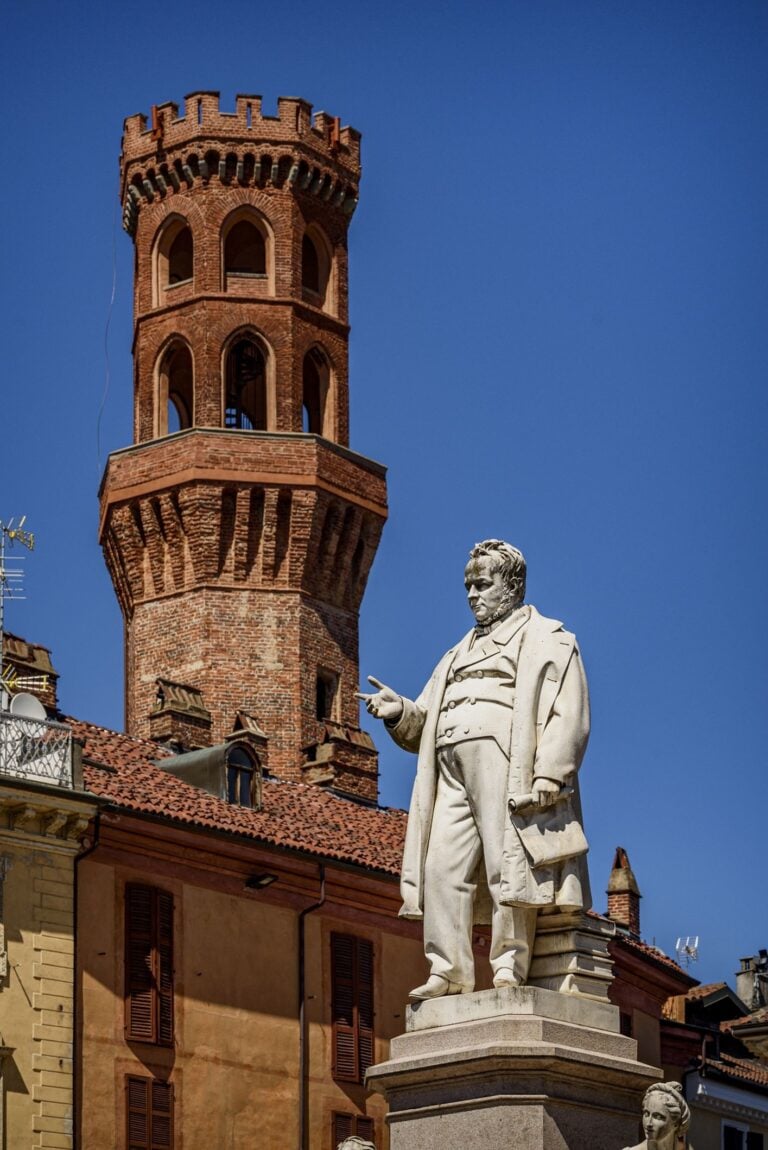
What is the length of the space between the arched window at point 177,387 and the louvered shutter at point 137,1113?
2773 centimetres

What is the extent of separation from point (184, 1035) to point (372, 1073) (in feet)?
80.9

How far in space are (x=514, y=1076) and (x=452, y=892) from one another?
3.69 feet

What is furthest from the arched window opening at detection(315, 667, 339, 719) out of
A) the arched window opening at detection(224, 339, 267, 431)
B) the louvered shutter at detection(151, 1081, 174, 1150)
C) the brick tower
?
the louvered shutter at detection(151, 1081, 174, 1150)

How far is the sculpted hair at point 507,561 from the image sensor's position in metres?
14.1

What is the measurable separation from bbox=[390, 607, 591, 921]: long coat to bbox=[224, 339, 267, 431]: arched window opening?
49031mm

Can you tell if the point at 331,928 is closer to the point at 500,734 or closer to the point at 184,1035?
the point at 184,1035

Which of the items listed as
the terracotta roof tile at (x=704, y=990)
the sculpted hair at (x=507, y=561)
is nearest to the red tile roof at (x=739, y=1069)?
the terracotta roof tile at (x=704, y=990)

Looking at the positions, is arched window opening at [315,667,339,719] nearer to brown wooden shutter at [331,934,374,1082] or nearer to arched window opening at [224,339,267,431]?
arched window opening at [224,339,267,431]

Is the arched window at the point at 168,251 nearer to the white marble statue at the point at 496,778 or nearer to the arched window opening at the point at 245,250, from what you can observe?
the arched window opening at the point at 245,250

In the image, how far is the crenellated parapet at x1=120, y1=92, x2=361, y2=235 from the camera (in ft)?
209

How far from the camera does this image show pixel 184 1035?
37.6 meters

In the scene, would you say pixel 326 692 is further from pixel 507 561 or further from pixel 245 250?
pixel 507 561

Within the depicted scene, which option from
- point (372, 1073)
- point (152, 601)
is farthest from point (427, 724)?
point (152, 601)

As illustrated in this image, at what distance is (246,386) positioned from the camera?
64.4 m
